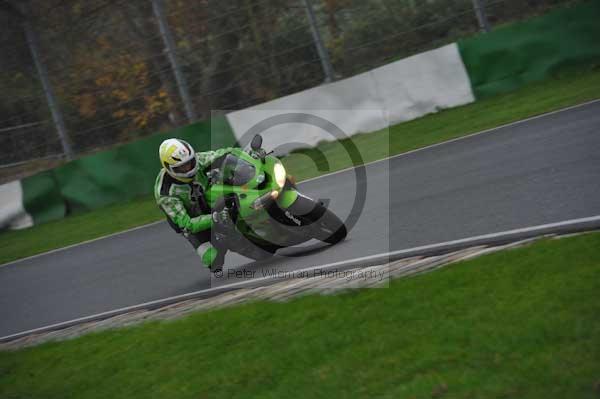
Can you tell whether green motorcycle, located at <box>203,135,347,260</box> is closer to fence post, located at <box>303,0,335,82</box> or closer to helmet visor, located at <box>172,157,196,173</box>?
helmet visor, located at <box>172,157,196,173</box>

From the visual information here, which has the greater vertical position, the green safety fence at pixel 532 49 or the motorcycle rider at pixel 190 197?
the green safety fence at pixel 532 49

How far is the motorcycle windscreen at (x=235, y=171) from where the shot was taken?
724cm

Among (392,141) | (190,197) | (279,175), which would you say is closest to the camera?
(279,175)

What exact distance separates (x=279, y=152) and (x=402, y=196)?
18.8 ft

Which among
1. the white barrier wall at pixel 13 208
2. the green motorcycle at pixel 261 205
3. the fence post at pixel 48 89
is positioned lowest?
the green motorcycle at pixel 261 205

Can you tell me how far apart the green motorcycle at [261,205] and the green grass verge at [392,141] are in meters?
4.75

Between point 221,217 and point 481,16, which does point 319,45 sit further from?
point 221,217

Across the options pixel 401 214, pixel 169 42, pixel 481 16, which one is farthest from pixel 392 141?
pixel 401 214

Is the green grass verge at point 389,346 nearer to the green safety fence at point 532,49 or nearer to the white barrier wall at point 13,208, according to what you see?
the green safety fence at point 532,49

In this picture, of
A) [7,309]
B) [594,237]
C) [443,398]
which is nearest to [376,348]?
[443,398]

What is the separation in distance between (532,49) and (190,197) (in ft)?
25.8

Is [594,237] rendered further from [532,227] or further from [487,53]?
[487,53]

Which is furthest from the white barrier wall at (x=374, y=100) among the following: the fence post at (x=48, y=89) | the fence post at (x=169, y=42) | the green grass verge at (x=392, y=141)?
the fence post at (x=48, y=89)

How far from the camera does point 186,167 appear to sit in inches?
292
